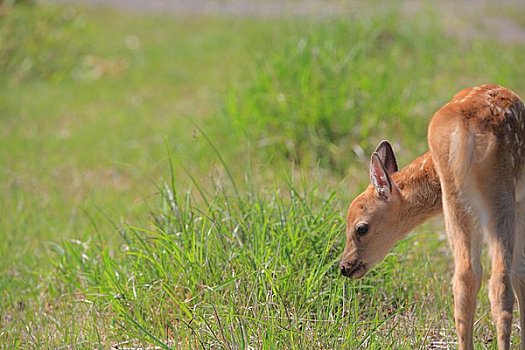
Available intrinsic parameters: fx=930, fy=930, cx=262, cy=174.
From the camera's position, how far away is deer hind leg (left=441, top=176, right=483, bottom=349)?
3.52 m

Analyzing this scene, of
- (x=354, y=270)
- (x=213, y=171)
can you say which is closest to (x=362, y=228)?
(x=354, y=270)

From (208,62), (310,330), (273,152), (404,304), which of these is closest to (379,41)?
(208,62)

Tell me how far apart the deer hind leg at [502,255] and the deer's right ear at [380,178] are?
698mm

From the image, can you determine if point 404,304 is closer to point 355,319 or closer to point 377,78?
point 355,319

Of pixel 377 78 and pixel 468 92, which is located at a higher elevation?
pixel 468 92

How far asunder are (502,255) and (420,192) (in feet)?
2.54

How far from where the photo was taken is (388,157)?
4512 millimetres

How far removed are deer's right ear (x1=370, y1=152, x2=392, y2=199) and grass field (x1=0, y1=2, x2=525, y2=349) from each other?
1.09ft

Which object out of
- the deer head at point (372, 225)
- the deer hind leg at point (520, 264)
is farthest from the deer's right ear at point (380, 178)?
the deer hind leg at point (520, 264)

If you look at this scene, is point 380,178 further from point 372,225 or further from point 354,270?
point 354,270

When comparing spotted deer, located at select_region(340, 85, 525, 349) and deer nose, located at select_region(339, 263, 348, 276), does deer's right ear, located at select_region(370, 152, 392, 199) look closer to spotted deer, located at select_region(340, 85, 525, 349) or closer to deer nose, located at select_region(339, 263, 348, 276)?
deer nose, located at select_region(339, 263, 348, 276)

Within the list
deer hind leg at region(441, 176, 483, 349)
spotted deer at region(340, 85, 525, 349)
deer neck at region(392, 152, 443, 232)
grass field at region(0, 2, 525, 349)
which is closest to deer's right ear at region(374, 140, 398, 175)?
deer neck at region(392, 152, 443, 232)

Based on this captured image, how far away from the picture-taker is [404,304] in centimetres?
441

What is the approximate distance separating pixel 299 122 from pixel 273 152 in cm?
33
